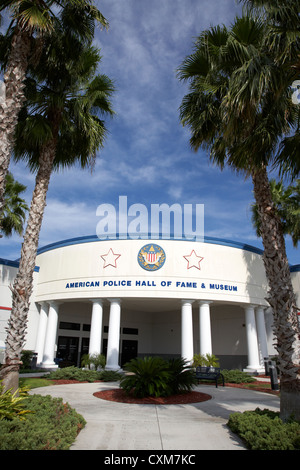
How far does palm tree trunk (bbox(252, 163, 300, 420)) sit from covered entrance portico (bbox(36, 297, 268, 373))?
540 inches

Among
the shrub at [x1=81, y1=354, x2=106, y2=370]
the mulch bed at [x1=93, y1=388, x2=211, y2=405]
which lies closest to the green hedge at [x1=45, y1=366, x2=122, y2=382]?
the shrub at [x1=81, y1=354, x2=106, y2=370]

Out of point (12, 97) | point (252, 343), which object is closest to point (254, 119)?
point (12, 97)

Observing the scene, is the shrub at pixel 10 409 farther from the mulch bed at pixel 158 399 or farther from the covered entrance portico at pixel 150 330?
the covered entrance portico at pixel 150 330

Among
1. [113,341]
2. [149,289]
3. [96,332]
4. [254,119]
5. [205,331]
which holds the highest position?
[254,119]

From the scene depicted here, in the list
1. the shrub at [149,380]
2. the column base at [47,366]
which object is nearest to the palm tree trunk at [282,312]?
the shrub at [149,380]

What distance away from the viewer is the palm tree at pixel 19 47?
21.9 feet

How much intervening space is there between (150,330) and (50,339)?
38.3 ft

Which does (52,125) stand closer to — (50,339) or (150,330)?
(50,339)

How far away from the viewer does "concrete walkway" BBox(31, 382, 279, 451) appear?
225 inches

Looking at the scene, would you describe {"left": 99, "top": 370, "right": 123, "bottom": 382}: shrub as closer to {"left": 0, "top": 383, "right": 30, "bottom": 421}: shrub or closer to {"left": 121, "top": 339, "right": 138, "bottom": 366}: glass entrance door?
{"left": 0, "top": 383, "right": 30, "bottom": 421}: shrub

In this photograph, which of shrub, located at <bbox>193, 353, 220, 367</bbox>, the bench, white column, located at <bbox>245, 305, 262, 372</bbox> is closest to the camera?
the bench

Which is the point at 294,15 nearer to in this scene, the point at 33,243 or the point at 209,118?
the point at 209,118

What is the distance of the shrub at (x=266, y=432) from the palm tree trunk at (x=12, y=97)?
21.2 ft

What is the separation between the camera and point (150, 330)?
31.4 metres
